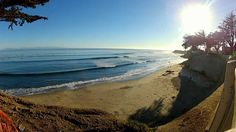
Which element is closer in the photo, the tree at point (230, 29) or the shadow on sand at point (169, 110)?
the shadow on sand at point (169, 110)

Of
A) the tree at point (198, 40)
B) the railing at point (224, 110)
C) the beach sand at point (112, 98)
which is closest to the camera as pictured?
the railing at point (224, 110)

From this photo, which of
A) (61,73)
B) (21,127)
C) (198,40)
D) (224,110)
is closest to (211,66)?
(224,110)

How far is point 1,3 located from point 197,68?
25.7 metres

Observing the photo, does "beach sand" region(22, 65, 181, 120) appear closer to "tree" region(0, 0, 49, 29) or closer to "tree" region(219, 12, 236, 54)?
"tree" region(0, 0, 49, 29)

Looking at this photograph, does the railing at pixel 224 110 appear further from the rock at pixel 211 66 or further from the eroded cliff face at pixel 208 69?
the rock at pixel 211 66

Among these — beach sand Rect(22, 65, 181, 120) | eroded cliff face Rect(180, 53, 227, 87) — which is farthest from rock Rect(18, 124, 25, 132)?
eroded cliff face Rect(180, 53, 227, 87)

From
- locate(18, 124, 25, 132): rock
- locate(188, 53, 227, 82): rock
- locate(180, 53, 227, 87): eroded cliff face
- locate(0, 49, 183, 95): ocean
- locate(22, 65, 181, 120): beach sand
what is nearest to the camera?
locate(18, 124, 25, 132): rock

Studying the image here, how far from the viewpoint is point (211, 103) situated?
1019 centimetres

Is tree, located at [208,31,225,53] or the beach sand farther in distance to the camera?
tree, located at [208,31,225,53]

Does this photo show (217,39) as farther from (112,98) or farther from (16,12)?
(16,12)

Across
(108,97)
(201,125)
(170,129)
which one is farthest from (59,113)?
(108,97)

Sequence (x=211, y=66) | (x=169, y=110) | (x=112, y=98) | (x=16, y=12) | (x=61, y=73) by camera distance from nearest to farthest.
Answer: (x=16, y=12) < (x=169, y=110) < (x=112, y=98) < (x=211, y=66) < (x=61, y=73)

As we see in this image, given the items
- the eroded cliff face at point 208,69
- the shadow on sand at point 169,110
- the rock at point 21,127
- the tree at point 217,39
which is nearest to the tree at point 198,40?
the tree at point 217,39

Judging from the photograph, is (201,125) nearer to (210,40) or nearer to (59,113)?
(59,113)
